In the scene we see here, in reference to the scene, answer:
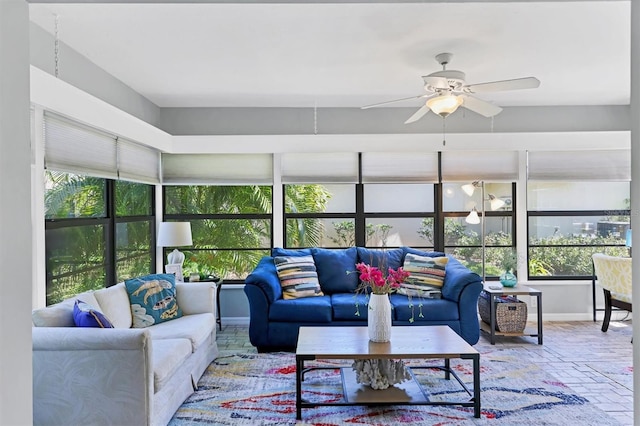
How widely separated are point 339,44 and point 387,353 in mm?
2210

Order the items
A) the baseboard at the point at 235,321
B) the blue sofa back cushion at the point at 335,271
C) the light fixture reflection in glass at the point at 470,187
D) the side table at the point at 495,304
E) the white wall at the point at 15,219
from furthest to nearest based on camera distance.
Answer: the baseboard at the point at 235,321 < the light fixture reflection in glass at the point at 470,187 < the blue sofa back cushion at the point at 335,271 < the side table at the point at 495,304 < the white wall at the point at 15,219

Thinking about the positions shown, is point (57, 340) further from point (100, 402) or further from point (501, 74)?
point (501, 74)

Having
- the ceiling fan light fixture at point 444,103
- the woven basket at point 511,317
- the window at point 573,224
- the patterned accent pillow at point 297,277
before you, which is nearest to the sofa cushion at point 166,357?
the patterned accent pillow at point 297,277

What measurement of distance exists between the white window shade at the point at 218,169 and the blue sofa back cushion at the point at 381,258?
1.44 meters

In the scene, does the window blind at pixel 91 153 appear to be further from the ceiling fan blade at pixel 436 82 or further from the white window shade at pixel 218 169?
the ceiling fan blade at pixel 436 82

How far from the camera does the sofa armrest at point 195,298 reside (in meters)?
4.12

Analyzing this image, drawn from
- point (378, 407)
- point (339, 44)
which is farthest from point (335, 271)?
point (339, 44)

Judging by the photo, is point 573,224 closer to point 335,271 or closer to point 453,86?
point 335,271

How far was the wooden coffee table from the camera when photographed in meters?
2.98

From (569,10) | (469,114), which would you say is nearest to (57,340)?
(569,10)

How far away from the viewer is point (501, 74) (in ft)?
13.8

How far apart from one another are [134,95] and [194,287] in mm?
2057

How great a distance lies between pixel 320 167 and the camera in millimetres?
5551

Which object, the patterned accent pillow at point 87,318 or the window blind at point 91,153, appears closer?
the patterned accent pillow at point 87,318
